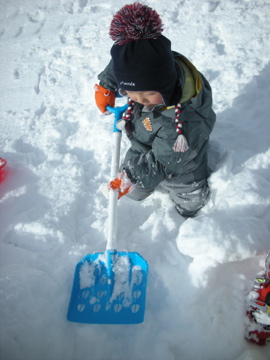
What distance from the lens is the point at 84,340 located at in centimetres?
119

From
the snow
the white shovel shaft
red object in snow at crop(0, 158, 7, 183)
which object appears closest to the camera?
the snow

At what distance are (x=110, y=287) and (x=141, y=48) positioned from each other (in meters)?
1.16

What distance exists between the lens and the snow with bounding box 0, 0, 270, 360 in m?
1.20

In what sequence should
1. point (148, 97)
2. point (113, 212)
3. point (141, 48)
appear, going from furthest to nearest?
point (113, 212) → point (148, 97) → point (141, 48)

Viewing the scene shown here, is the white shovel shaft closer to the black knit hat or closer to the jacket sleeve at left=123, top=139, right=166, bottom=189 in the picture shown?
the jacket sleeve at left=123, top=139, right=166, bottom=189

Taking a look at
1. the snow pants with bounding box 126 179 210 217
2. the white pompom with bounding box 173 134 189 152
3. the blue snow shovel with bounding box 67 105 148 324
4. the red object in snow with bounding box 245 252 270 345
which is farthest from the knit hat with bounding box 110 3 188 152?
the red object in snow with bounding box 245 252 270 345

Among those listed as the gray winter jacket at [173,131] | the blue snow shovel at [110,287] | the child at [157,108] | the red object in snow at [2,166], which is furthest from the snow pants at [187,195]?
the red object in snow at [2,166]

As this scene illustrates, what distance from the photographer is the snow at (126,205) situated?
1.20 m

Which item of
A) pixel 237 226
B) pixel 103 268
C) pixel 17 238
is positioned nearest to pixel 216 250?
pixel 237 226

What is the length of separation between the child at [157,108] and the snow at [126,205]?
20cm

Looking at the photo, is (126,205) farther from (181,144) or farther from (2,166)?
(2,166)

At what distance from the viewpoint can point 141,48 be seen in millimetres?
1058

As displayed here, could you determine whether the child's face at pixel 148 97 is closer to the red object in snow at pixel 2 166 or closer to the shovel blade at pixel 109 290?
the shovel blade at pixel 109 290

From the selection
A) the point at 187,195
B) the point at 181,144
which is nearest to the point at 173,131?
the point at 181,144
